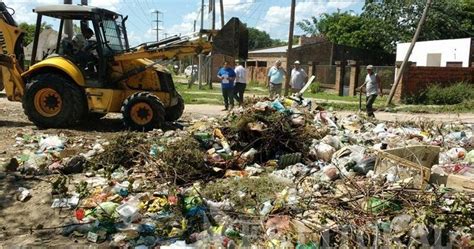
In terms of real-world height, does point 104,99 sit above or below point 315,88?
above

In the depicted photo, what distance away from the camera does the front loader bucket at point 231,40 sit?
1061cm

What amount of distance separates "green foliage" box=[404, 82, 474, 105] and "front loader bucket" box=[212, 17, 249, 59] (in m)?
9.93

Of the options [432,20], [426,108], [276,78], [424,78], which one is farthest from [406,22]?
[276,78]

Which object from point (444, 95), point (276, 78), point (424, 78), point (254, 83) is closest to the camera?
point (276, 78)

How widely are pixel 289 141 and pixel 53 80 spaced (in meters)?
4.99

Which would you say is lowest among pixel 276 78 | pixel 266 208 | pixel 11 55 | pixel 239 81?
pixel 266 208

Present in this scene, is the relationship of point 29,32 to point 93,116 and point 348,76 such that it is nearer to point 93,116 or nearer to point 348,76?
point 348,76

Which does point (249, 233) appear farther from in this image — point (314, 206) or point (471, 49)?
point (471, 49)

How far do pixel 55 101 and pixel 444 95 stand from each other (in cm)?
1351

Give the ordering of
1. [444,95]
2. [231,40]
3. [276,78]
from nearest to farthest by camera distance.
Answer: [231,40] → [276,78] → [444,95]

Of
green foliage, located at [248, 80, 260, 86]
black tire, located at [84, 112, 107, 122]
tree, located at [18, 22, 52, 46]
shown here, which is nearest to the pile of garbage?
black tire, located at [84, 112, 107, 122]

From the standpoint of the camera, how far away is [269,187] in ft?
18.7

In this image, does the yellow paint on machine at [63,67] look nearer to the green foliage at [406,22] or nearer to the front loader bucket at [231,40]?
the front loader bucket at [231,40]

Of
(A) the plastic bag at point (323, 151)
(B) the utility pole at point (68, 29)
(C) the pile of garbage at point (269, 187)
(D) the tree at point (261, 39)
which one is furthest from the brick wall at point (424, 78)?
(D) the tree at point (261, 39)
